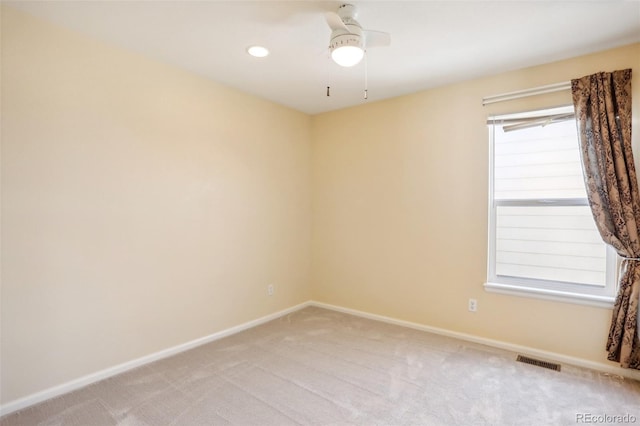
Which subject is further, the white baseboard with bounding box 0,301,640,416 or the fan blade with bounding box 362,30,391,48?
the white baseboard with bounding box 0,301,640,416

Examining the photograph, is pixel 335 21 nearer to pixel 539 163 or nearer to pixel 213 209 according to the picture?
pixel 213 209

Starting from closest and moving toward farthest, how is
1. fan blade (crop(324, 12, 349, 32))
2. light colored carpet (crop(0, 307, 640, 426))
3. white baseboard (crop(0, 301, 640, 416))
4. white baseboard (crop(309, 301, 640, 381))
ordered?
fan blade (crop(324, 12, 349, 32)), light colored carpet (crop(0, 307, 640, 426)), white baseboard (crop(0, 301, 640, 416)), white baseboard (crop(309, 301, 640, 381))

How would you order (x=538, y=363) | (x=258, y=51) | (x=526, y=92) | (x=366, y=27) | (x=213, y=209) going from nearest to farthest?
(x=366, y=27)
(x=258, y=51)
(x=538, y=363)
(x=526, y=92)
(x=213, y=209)

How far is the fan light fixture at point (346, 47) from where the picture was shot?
1.88 meters

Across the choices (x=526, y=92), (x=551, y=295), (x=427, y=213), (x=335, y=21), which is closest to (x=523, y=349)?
(x=551, y=295)

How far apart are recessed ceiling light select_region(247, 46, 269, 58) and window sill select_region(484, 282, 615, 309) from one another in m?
2.81

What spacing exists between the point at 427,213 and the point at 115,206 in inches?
111

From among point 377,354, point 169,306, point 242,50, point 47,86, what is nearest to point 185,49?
point 242,50

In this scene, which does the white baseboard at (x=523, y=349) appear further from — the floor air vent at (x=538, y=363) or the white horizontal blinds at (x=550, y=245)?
the white horizontal blinds at (x=550, y=245)

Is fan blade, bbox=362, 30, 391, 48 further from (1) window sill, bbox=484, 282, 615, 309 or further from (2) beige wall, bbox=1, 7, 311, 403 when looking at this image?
(1) window sill, bbox=484, 282, 615, 309

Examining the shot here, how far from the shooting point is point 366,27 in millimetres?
2207

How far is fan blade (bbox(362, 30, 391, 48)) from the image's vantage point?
6.49 feet

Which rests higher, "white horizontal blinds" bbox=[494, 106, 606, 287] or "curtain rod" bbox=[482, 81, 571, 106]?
"curtain rod" bbox=[482, 81, 571, 106]

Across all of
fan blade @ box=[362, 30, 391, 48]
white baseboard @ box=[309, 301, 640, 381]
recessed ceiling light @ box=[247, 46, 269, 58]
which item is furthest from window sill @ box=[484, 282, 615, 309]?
recessed ceiling light @ box=[247, 46, 269, 58]
